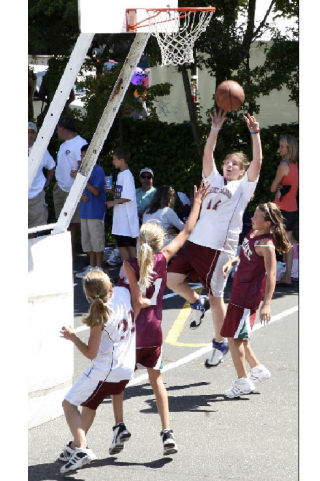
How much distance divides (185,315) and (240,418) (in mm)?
3444

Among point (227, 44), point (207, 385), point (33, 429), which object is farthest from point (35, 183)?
point (33, 429)

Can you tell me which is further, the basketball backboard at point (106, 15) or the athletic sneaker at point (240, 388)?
the athletic sneaker at point (240, 388)

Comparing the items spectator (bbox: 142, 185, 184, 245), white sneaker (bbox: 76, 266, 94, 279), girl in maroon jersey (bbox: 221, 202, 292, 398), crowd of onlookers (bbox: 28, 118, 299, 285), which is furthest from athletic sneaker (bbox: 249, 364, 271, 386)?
white sneaker (bbox: 76, 266, 94, 279)

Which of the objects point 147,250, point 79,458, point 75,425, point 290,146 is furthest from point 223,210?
point 290,146

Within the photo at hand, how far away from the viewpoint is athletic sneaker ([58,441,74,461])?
5703mm

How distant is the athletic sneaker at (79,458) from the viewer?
5578 millimetres

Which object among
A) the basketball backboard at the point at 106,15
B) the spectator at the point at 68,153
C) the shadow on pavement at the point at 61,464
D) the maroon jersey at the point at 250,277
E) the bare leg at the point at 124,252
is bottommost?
the shadow on pavement at the point at 61,464

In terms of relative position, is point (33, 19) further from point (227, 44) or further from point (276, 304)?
point (276, 304)

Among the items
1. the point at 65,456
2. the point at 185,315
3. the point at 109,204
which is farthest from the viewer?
the point at 109,204

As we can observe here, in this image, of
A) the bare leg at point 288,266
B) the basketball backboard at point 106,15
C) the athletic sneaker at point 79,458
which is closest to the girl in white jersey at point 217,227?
the basketball backboard at point 106,15

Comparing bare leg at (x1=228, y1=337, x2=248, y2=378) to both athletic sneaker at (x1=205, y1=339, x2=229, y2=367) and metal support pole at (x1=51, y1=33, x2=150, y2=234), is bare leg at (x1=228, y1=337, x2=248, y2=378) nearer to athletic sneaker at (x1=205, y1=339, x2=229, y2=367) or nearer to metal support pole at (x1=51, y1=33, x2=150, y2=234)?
athletic sneaker at (x1=205, y1=339, x2=229, y2=367)

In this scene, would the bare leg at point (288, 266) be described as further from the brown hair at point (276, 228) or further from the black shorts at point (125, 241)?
the brown hair at point (276, 228)

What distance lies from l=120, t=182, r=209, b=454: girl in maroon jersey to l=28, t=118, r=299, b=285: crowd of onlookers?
4.88m

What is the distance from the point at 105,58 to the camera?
587 inches
